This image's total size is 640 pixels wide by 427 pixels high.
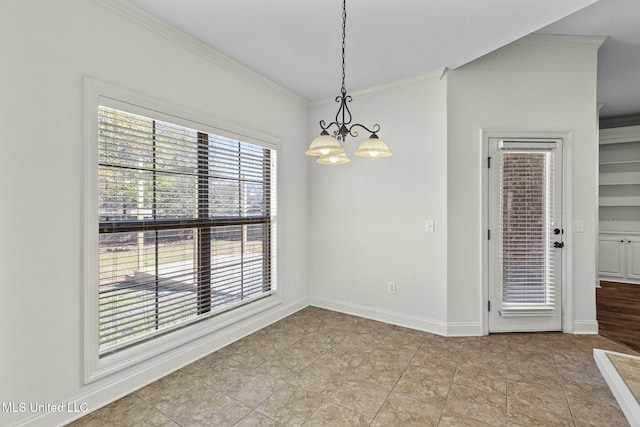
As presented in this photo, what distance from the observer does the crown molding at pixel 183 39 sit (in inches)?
82.3

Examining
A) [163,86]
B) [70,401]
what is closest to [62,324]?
[70,401]

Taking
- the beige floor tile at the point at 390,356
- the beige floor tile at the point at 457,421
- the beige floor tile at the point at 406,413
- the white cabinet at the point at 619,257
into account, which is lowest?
the beige floor tile at the point at 406,413

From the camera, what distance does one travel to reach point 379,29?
94.2 inches

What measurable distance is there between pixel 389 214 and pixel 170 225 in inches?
92.6

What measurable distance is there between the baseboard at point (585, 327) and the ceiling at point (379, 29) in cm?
287

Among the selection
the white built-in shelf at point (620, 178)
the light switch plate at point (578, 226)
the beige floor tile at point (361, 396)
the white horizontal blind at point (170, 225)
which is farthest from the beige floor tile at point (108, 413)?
the white built-in shelf at point (620, 178)

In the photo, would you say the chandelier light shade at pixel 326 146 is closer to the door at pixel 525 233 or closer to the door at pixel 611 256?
the door at pixel 525 233

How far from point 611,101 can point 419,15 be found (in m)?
4.64

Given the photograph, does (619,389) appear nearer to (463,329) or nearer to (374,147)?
(463,329)

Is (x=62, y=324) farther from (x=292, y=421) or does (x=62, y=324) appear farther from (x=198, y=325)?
(x=292, y=421)

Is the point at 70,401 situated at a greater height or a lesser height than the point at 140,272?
Result: lesser

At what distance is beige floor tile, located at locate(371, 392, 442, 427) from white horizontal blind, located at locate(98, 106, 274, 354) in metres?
1.76

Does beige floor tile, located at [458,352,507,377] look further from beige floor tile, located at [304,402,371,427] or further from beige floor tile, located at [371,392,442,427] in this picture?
beige floor tile, located at [304,402,371,427]

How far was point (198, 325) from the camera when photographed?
2.69m
